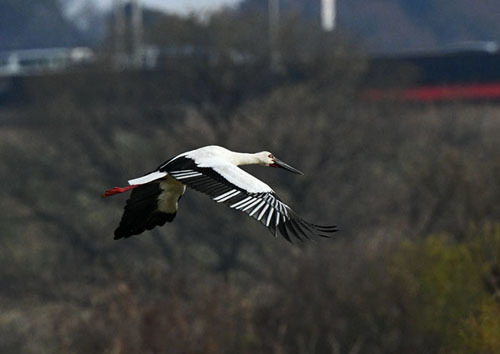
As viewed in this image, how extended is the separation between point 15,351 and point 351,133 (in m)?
24.0

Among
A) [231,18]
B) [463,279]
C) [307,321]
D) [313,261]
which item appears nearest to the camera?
[463,279]

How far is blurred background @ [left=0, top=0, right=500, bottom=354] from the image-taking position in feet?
107

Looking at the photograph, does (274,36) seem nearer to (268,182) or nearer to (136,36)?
(136,36)

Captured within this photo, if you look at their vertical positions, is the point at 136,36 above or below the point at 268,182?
above

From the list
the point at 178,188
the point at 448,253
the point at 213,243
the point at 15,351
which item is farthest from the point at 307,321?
the point at 178,188

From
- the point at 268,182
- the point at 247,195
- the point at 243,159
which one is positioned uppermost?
the point at 243,159

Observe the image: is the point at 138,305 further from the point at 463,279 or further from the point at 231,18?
the point at 231,18

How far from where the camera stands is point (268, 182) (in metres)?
49.1

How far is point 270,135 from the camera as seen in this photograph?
168ft

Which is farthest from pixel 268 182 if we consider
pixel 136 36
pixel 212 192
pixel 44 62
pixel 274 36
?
pixel 44 62

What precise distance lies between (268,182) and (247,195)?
119 ft

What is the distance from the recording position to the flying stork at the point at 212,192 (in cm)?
1275

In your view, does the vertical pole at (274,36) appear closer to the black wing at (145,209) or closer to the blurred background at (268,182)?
the blurred background at (268,182)

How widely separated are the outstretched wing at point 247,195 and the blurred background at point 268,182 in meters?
14.8
